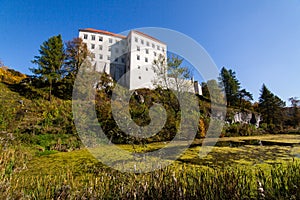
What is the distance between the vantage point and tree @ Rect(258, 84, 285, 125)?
2433 centimetres

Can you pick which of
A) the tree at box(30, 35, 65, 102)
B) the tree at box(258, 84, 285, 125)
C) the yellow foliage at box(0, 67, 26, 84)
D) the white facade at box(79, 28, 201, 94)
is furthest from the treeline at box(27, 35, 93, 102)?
the tree at box(258, 84, 285, 125)

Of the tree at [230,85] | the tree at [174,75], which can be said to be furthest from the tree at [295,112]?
the tree at [174,75]

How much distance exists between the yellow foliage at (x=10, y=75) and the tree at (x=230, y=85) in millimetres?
30809

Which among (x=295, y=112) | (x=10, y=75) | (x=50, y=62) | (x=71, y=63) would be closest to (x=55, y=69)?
(x=50, y=62)

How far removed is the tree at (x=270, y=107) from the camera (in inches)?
958

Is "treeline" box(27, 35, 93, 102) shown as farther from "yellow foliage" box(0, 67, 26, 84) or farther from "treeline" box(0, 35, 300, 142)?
"yellow foliage" box(0, 67, 26, 84)

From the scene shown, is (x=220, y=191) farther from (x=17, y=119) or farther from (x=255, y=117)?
(x=255, y=117)

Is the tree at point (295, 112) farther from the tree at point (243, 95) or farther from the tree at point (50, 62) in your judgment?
the tree at point (50, 62)

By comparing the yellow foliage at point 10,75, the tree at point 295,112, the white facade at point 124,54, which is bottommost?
the tree at point 295,112

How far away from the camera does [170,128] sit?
9.38 metres

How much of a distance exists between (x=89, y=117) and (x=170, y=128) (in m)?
5.17

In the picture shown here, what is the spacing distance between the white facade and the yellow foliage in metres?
9.99

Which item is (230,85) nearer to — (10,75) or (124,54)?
(124,54)

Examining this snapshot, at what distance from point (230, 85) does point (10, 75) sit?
34.3 m
